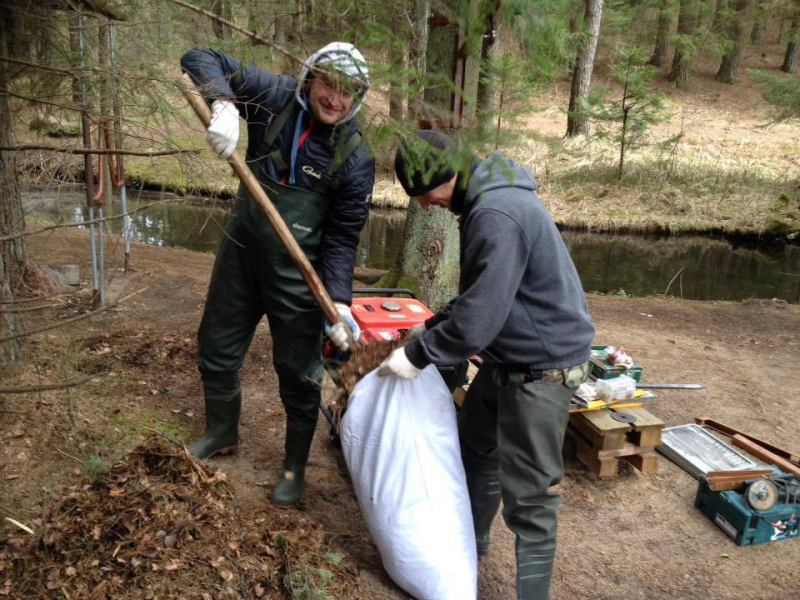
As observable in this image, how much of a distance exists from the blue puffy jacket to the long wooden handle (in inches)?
3.9

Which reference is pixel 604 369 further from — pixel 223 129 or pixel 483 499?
pixel 223 129

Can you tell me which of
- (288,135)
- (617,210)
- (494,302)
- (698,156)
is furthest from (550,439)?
(698,156)

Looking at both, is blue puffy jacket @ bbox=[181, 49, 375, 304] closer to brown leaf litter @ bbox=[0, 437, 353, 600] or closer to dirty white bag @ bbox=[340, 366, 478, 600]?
dirty white bag @ bbox=[340, 366, 478, 600]

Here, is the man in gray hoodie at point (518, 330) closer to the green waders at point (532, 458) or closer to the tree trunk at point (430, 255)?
the green waders at point (532, 458)

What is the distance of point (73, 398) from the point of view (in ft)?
10.7

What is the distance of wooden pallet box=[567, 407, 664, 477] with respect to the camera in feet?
11.0

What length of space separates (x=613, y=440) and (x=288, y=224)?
203 cm

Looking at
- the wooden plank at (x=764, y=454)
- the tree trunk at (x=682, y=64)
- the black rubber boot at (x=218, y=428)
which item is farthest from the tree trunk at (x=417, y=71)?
the tree trunk at (x=682, y=64)

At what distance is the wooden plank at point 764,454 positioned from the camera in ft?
11.5

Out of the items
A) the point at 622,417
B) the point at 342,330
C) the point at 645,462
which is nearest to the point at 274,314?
the point at 342,330

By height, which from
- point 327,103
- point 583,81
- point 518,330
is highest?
point 583,81

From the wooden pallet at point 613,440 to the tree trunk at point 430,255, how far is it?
2118 millimetres

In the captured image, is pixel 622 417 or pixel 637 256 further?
pixel 637 256

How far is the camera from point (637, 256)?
1220cm
